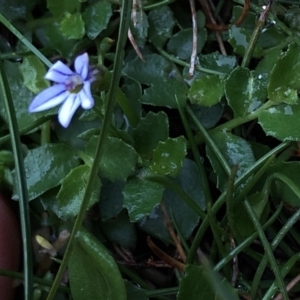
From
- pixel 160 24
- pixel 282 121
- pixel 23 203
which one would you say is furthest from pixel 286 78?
pixel 23 203

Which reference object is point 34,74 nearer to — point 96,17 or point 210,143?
point 96,17

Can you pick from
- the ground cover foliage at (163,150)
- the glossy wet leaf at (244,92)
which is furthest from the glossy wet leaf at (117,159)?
the glossy wet leaf at (244,92)

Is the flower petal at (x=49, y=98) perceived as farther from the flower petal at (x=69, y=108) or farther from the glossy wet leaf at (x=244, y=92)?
the glossy wet leaf at (x=244, y=92)

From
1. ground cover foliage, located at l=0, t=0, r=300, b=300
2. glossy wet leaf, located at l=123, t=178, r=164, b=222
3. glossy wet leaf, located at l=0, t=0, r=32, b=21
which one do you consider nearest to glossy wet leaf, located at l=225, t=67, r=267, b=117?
ground cover foliage, located at l=0, t=0, r=300, b=300

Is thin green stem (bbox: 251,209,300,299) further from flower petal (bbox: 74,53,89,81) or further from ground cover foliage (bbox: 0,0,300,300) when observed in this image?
flower petal (bbox: 74,53,89,81)

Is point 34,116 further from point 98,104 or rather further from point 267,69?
point 267,69
